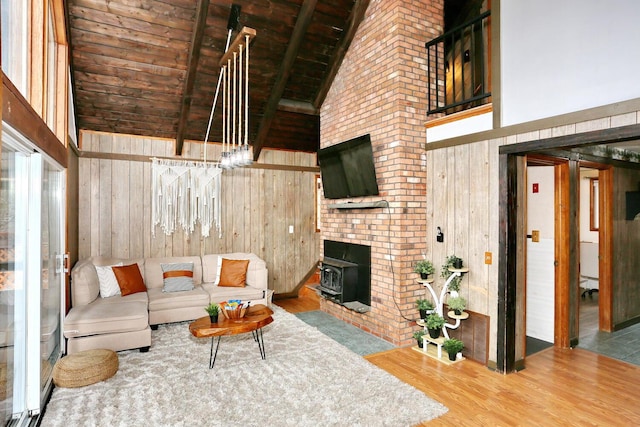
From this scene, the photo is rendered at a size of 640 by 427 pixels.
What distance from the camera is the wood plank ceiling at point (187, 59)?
4.07 metres

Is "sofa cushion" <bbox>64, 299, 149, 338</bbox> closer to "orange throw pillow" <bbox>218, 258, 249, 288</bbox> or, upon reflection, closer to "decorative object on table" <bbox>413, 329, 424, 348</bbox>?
"orange throw pillow" <bbox>218, 258, 249, 288</bbox>

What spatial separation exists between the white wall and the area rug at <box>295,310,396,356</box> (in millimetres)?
2648

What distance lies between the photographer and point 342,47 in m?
4.93

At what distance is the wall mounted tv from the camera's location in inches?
170

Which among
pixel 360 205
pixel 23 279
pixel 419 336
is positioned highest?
pixel 360 205

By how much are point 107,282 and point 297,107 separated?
3516mm

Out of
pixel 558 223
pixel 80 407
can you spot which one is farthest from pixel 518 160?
pixel 80 407

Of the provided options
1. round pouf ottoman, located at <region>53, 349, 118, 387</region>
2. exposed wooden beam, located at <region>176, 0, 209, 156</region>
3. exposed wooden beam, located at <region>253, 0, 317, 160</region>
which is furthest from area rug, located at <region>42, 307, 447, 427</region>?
exposed wooden beam, located at <region>253, 0, 317, 160</region>

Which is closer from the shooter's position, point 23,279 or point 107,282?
point 23,279

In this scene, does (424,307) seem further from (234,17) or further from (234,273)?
(234,17)

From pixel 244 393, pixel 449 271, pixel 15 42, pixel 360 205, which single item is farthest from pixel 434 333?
pixel 15 42

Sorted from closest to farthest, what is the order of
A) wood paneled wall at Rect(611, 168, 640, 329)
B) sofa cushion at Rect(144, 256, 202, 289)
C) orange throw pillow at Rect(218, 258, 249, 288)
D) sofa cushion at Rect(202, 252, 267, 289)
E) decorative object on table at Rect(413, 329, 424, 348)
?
decorative object on table at Rect(413, 329, 424, 348)
wood paneled wall at Rect(611, 168, 640, 329)
sofa cushion at Rect(144, 256, 202, 289)
orange throw pillow at Rect(218, 258, 249, 288)
sofa cushion at Rect(202, 252, 267, 289)

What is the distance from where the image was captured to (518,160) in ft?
11.2

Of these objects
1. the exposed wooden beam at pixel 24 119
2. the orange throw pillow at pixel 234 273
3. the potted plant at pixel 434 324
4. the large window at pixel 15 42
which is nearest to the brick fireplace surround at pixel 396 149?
the potted plant at pixel 434 324
